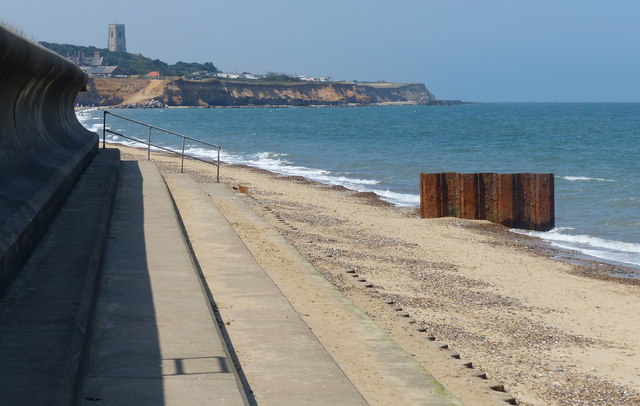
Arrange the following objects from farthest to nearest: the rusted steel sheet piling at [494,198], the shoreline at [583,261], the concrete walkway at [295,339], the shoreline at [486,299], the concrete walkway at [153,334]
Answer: the rusted steel sheet piling at [494,198], the shoreline at [583,261], the shoreline at [486,299], the concrete walkway at [295,339], the concrete walkway at [153,334]

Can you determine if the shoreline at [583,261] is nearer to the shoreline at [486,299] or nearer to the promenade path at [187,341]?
the shoreline at [486,299]

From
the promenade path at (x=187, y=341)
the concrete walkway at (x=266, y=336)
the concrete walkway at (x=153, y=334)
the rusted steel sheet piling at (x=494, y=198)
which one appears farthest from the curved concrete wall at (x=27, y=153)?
the rusted steel sheet piling at (x=494, y=198)

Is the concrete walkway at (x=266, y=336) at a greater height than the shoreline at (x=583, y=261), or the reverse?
the concrete walkway at (x=266, y=336)

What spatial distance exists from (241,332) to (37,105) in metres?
4.56

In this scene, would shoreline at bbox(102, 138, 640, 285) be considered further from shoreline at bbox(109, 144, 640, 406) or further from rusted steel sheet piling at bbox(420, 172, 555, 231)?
rusted steel sheet piling at bbox(420, 172, 555, 231)

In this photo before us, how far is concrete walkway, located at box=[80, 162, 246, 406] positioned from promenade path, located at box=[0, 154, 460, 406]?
0.03ft

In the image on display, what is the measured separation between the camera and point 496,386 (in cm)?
761

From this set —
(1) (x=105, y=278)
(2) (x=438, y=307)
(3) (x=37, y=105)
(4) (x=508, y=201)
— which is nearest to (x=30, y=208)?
(1) (x=105, y=278)

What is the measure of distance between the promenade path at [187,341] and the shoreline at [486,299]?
0.62 metres

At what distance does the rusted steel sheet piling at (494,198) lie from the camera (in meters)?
21.5

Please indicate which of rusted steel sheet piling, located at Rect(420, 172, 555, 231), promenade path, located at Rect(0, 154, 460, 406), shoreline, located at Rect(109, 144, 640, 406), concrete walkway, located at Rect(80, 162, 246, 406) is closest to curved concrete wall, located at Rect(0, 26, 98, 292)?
promenade path, located at Rect(0, 154, 460, 406)

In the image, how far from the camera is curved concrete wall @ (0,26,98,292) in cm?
648

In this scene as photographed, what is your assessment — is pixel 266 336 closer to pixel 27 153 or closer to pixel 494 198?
pixel 27 153

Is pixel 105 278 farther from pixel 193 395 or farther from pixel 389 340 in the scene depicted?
pixel 193 395
